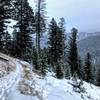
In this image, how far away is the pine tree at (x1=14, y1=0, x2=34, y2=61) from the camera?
1902 inches

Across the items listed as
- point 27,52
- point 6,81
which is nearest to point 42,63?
point 6,81

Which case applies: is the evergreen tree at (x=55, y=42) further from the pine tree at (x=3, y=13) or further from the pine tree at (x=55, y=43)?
the pine tree at (x=3, y=13)

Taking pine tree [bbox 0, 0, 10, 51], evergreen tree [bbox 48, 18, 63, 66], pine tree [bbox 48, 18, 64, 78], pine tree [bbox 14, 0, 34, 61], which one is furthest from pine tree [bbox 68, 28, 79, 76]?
pine tree [bbox 0, 0, 10, 51]

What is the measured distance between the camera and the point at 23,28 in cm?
4916

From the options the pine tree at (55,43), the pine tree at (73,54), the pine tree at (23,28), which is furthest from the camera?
the pine tree at (73,54)

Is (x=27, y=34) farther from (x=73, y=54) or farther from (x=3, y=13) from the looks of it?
(x=73, y=54)

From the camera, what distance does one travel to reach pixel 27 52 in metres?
49.9

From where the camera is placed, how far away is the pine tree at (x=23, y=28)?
48312 millimetres

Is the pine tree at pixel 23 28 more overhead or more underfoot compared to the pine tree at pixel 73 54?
more overhead

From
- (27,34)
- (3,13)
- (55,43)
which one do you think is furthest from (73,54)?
(3,13)

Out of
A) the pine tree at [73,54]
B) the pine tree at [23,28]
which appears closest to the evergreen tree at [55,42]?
the pine tree at [73,54]

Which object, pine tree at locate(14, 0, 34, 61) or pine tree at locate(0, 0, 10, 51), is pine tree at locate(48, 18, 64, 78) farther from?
pine tree at locate(0, 0, 10, 51)

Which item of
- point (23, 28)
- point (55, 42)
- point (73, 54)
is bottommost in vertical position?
point (73, 54)

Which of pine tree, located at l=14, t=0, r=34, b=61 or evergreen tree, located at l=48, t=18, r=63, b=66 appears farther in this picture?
evergreen tree, located at l=48, t=18, r=63, b=66
